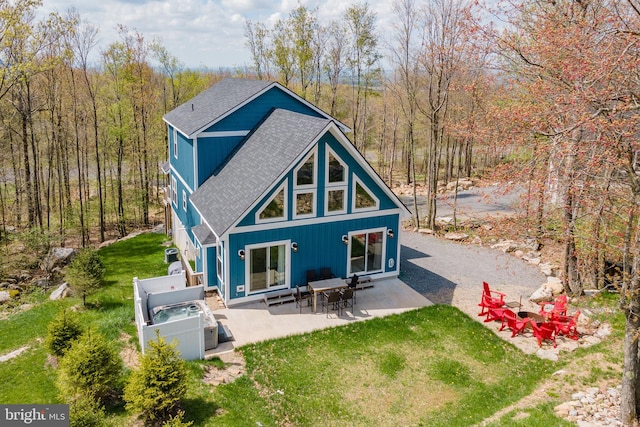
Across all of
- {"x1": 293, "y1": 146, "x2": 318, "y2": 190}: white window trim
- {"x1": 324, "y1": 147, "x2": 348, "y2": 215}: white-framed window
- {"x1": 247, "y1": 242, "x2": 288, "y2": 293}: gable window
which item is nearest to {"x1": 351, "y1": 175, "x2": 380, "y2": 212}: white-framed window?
{"x1": 324, "y1": 147, "x2": 348, "y2": 215}: white-framed window

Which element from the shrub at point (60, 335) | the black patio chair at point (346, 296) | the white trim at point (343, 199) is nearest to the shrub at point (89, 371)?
the shrub at point (60, 335)

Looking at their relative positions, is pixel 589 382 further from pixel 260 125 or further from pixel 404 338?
pixel 260 125

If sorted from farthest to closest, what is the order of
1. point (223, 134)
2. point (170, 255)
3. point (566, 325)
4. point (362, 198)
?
point (170, 255) < point (223, 134) < point (362, 198) < point (566, 325)

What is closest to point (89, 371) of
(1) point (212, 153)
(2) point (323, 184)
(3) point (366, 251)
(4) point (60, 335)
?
(4) point (60, 335)

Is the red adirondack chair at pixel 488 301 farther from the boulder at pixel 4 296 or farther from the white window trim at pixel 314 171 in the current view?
the boulder at pixel 4 296

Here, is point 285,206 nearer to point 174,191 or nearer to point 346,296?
point 346,296

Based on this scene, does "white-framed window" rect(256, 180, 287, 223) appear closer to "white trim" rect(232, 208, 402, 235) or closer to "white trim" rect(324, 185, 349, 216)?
"white trim" rect(232, 208, 402, 235)
